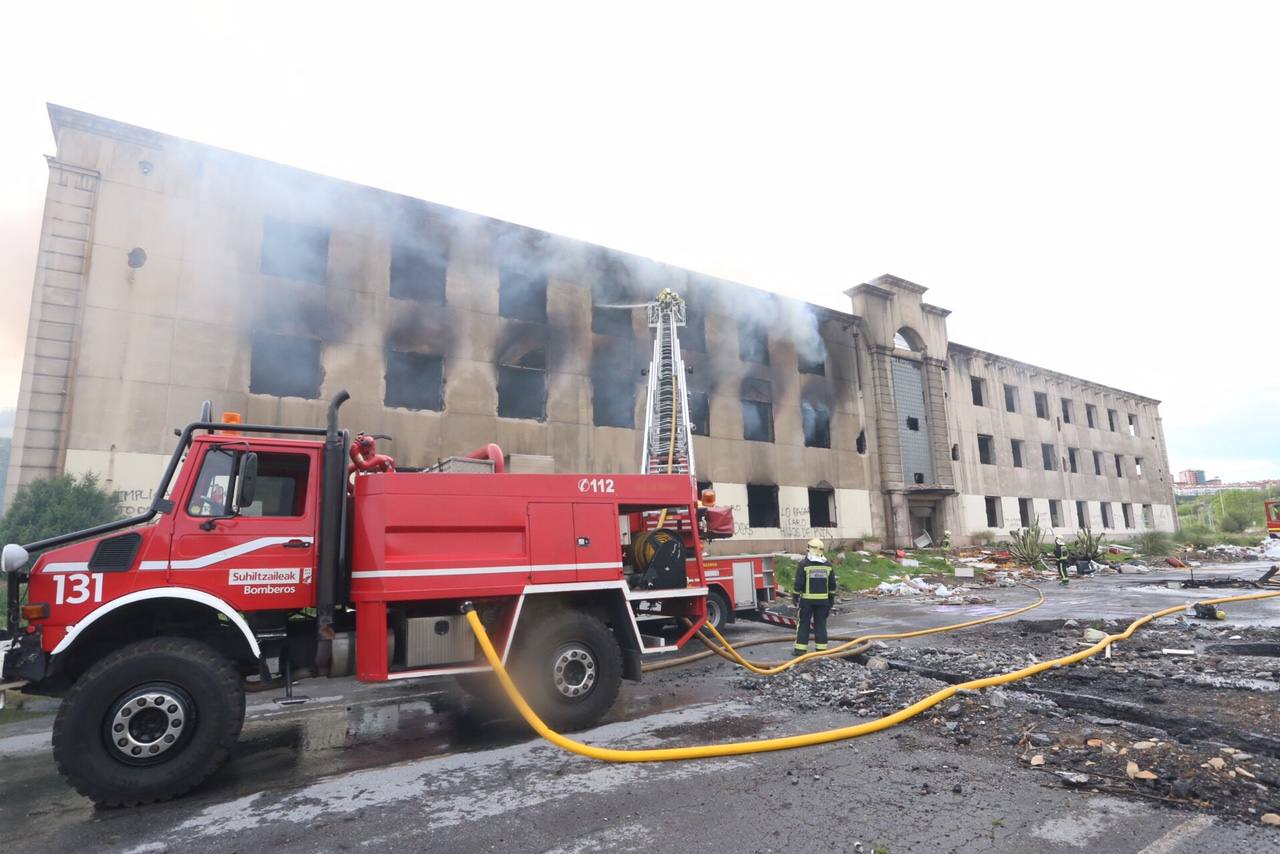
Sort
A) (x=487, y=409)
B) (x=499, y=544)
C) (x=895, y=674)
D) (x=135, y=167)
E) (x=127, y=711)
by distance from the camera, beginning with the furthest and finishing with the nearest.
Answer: (x=487, y=409) → (x=135, y=167) → (x=895, y=674) → (x=499, y=544) → (x=127, y=711)

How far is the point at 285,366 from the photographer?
14.8 m

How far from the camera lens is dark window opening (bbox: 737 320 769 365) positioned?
22609mm

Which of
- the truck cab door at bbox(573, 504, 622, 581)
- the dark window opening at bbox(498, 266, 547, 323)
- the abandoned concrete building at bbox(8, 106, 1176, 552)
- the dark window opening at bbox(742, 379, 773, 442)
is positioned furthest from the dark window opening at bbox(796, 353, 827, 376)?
the truck cab door at bbox(573, 504, 622, 581)

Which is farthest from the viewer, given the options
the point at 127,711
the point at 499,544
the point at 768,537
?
the point at 768,537

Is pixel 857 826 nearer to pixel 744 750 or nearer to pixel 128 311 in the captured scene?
pixel 744 750

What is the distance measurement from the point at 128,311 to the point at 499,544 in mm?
12641

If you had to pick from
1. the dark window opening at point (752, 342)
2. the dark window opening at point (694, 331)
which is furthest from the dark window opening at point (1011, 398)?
the dark window opening at point (694, 331)

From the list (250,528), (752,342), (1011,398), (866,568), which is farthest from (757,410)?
(250,528)

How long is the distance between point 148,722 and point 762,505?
63.6 ft

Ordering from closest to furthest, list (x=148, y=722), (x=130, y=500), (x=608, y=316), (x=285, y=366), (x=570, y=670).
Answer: (x=148, y=722) < (x=570, y=670) < (x=130, y=500) < (x=285, y=366) < (x=608, y=316)

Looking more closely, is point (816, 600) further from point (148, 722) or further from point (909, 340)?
point (909, 340)

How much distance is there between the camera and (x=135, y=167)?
543 inches

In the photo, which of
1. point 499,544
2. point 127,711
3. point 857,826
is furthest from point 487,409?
point 857,826

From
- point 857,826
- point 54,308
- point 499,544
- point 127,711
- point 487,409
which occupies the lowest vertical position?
point 857,826
